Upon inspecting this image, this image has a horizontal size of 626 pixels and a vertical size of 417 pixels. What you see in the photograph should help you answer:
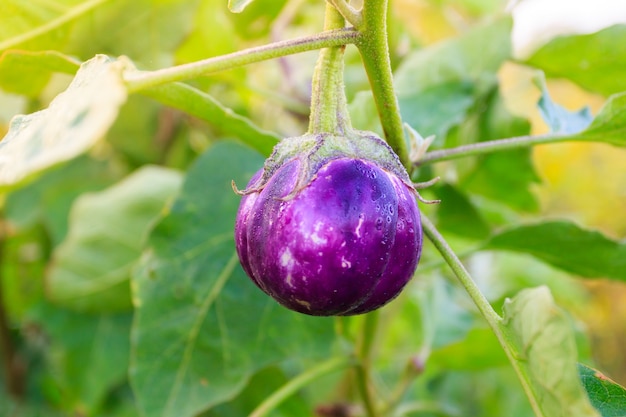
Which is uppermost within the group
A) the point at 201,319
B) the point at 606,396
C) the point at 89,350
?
the point at 606,396

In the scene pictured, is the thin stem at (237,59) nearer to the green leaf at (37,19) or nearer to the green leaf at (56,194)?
the green leaf at (37,19)

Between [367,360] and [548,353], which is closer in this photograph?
[548,353]

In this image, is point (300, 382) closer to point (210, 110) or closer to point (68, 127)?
point (210, 110)

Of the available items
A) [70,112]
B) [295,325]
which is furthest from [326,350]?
[70,112]

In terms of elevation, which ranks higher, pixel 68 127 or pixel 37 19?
pixel 68 127

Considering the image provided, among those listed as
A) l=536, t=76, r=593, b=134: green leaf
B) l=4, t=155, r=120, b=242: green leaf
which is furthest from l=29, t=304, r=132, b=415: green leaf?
l=536, t=76, r=593, b=134: green leaf

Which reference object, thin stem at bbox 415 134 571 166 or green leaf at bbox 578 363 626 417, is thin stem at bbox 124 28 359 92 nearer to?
thin stem at bbox 415 134 571 166

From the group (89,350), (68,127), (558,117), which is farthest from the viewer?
(89,350)

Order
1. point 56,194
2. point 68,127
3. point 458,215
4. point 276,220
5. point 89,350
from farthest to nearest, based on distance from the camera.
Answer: point 56,194 → point 89,350 → point 458,215 → point 276,220 → point 68,127

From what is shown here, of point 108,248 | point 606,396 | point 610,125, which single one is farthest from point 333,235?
point 108,248
